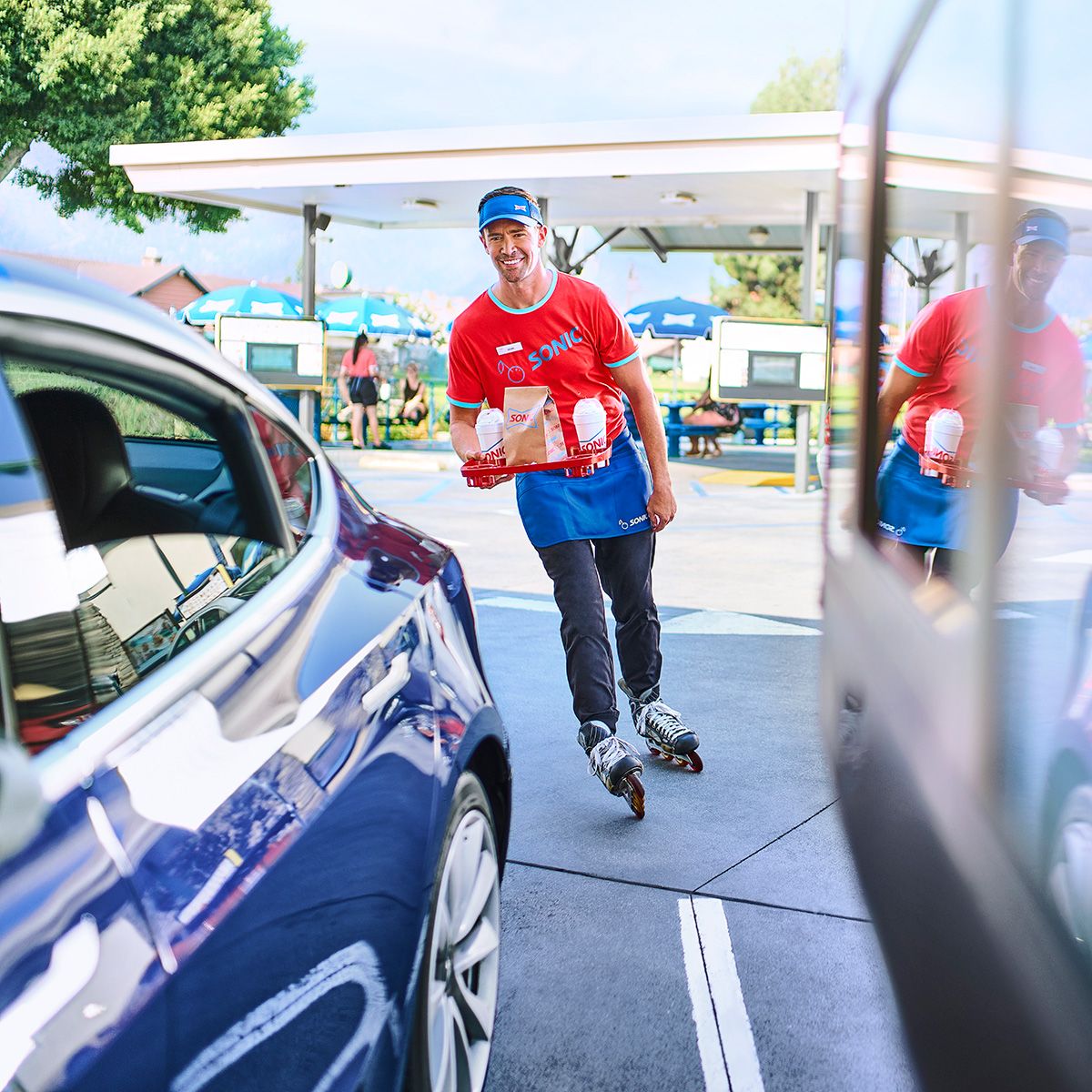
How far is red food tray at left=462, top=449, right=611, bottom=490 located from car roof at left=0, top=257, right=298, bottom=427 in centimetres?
202

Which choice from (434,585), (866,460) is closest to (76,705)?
(434,585)

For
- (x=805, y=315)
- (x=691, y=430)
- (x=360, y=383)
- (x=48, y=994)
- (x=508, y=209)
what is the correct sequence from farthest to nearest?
(x=691, y=430) → (x=360, y=383) → (x=805, y=315) → (x=508, y=209) → (x=48, y=994)

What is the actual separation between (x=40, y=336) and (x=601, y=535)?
283 centimetres

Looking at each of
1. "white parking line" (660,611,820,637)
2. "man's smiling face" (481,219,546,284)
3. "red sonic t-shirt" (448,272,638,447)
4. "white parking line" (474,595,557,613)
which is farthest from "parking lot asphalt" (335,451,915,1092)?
"man's smiling face" (481,219,546,284)

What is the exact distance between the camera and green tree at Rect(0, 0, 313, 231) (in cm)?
3195

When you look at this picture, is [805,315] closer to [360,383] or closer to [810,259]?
[810,259]

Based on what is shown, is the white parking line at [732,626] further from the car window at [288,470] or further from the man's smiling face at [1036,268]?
the man's smiling face at [1036,268]

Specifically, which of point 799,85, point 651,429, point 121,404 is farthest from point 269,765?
point 799,85

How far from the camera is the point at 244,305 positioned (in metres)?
23.2

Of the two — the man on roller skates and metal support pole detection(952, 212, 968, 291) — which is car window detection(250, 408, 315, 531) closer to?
metal support pole detection(952, 212, 968, 291)

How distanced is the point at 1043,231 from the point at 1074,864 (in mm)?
749

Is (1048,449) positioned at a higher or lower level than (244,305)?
higher

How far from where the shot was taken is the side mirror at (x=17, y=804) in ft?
3.72

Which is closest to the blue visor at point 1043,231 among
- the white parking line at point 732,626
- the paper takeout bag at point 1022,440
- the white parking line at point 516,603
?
the paper takeout bag at point 1022,440
